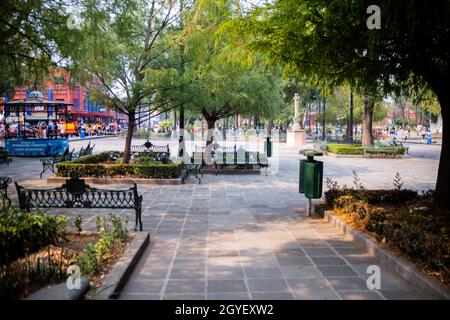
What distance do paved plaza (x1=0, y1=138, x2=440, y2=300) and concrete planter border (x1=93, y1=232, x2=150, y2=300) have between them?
11 cm

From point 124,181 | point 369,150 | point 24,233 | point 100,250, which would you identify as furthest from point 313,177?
point 369,150

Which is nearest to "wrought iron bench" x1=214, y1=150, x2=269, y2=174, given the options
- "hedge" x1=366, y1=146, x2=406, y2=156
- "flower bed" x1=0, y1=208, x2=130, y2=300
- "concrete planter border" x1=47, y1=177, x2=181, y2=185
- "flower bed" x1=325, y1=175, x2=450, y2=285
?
"concrete planter border" x1=47, y1=177, x2=181, y2=185

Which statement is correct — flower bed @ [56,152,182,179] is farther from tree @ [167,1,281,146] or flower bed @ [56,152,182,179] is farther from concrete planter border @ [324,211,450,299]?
concrete planter border @ [324,211,450,299]

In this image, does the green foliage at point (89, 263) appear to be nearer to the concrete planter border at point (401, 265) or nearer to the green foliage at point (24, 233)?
the green foliage at point (24, 233)

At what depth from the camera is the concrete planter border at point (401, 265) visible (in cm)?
452

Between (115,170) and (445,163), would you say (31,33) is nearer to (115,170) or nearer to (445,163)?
(115,170)

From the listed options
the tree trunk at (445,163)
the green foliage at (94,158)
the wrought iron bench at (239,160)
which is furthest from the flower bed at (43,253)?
the wrought iron bench at (239,160)

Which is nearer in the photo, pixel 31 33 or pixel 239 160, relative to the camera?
pixel 31 33

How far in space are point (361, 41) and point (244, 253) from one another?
13.5 feet

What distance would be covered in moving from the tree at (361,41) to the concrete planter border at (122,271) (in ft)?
14.3

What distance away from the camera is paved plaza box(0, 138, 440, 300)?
4871 mm

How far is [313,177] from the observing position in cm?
871

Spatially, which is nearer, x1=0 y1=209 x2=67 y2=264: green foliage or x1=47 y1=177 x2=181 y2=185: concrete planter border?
x1=0 y1=209 x2=67 y2=264: green foliage

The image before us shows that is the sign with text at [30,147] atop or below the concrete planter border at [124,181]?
atop
